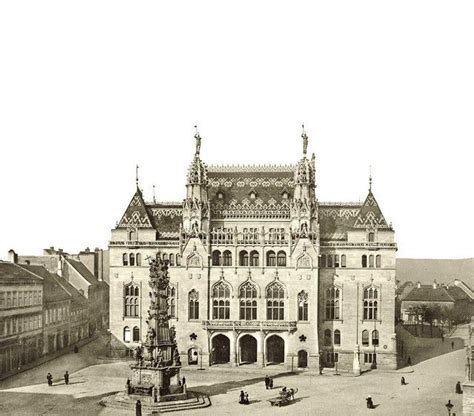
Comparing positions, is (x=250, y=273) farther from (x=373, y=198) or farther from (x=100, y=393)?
(x=100, y=393)

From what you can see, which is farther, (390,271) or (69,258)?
(69,258)

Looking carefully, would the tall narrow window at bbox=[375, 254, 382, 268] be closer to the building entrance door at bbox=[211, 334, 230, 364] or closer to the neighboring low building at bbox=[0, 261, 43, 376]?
the building entrance door at bbox=[211, 334, 230, 364]

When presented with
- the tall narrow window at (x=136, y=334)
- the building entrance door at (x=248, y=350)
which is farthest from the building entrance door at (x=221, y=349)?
the tall narrow window at (x=136, y=334)

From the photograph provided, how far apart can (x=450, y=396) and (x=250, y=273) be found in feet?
92.8

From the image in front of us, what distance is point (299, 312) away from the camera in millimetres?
81750

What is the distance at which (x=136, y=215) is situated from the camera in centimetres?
8781

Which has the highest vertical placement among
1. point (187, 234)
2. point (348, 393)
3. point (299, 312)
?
point (187, 234)

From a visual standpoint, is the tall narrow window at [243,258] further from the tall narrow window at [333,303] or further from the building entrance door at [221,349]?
the tall narrow window at [333,303]

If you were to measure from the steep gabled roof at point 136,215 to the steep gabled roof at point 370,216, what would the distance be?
83.0ft

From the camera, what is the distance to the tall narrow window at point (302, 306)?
81688 mm

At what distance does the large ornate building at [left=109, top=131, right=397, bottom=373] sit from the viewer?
81438 millimetres

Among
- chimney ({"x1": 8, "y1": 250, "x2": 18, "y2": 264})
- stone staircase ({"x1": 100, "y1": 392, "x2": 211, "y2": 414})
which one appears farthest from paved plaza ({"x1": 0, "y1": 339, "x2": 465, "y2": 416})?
chimney ({"x1": 8, "y1": 250, "x2": 18, "y2": 264})

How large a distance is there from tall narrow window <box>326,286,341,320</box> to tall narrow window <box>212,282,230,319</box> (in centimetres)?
1165

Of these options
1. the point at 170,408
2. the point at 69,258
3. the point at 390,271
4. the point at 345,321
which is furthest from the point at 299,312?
the point at 69,258
